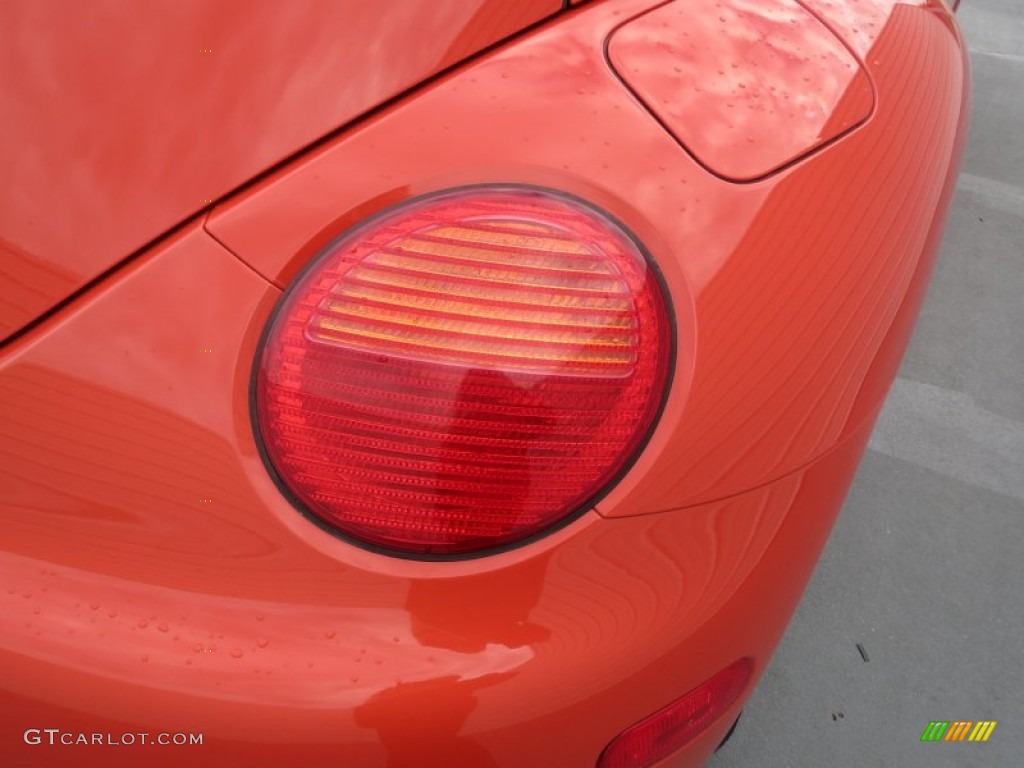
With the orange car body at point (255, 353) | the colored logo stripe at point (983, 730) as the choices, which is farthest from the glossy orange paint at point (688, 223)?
the colored logo stripe at point (983, 730)

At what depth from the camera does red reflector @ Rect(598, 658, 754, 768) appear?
1100 mm

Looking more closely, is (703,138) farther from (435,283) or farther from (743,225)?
(435,283)

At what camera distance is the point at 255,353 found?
3.02ft

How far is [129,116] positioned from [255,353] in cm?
25

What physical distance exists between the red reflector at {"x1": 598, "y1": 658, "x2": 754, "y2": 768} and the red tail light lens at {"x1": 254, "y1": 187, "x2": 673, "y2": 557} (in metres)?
0.31

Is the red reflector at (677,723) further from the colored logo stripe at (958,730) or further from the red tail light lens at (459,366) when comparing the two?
the colored logo stripe at (958,730)

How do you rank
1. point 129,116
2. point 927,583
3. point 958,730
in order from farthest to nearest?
point 927,583 → point 958,730 → point 129,116

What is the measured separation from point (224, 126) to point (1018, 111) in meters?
4.96

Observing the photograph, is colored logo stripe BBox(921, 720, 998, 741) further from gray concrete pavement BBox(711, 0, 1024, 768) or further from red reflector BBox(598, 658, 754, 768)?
red reflector BBox(598, 658, 754, 768)

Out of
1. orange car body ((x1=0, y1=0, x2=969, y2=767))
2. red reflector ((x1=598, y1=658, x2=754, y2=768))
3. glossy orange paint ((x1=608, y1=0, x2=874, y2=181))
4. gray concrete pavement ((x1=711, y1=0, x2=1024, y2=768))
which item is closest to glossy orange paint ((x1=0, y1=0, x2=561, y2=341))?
orange car body ((x1=0, y1=0, x2=969, y2=767))

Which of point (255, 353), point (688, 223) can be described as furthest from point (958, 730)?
point (255, 353)

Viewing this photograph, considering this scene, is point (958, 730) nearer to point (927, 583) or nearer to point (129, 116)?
point (927, 583)

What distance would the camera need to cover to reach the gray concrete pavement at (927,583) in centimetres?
201

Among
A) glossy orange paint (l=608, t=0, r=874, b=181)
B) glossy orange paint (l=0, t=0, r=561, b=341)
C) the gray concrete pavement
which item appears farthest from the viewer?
the gray concrete pavement
